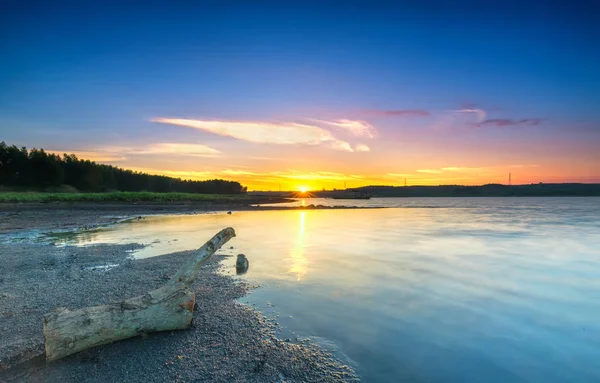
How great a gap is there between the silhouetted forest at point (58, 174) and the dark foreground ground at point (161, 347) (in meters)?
77.7

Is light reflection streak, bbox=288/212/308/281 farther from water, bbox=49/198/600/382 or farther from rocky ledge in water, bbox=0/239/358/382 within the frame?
rocky ledge in water, bbox=0/239/358/382

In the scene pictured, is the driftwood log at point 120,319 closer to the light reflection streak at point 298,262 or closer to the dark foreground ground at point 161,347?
the dark foreground ground at point 161,347

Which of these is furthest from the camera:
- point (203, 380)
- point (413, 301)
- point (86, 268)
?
point (86, 268)

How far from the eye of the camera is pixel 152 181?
351 feet

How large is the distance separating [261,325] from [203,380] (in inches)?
77.5

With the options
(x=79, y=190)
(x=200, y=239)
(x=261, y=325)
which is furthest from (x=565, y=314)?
(x=79, y=190)

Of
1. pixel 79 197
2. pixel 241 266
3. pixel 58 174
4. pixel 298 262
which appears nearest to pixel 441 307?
pixel 298 262

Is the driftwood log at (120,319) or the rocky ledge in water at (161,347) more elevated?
the driftwood log at (120,319)

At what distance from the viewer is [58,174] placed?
72.2 m

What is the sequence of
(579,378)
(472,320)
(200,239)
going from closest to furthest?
1. (579,378)
2. (472,320)
3. (200,239)

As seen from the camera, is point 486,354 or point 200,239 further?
point 200,239

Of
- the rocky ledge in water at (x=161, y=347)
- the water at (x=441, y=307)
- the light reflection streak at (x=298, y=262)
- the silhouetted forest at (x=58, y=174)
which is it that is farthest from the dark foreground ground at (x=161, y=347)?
the silhouetted forest at (x=58, y=174)

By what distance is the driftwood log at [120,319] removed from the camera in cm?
458

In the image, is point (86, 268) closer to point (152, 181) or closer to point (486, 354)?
point (486, 354)
